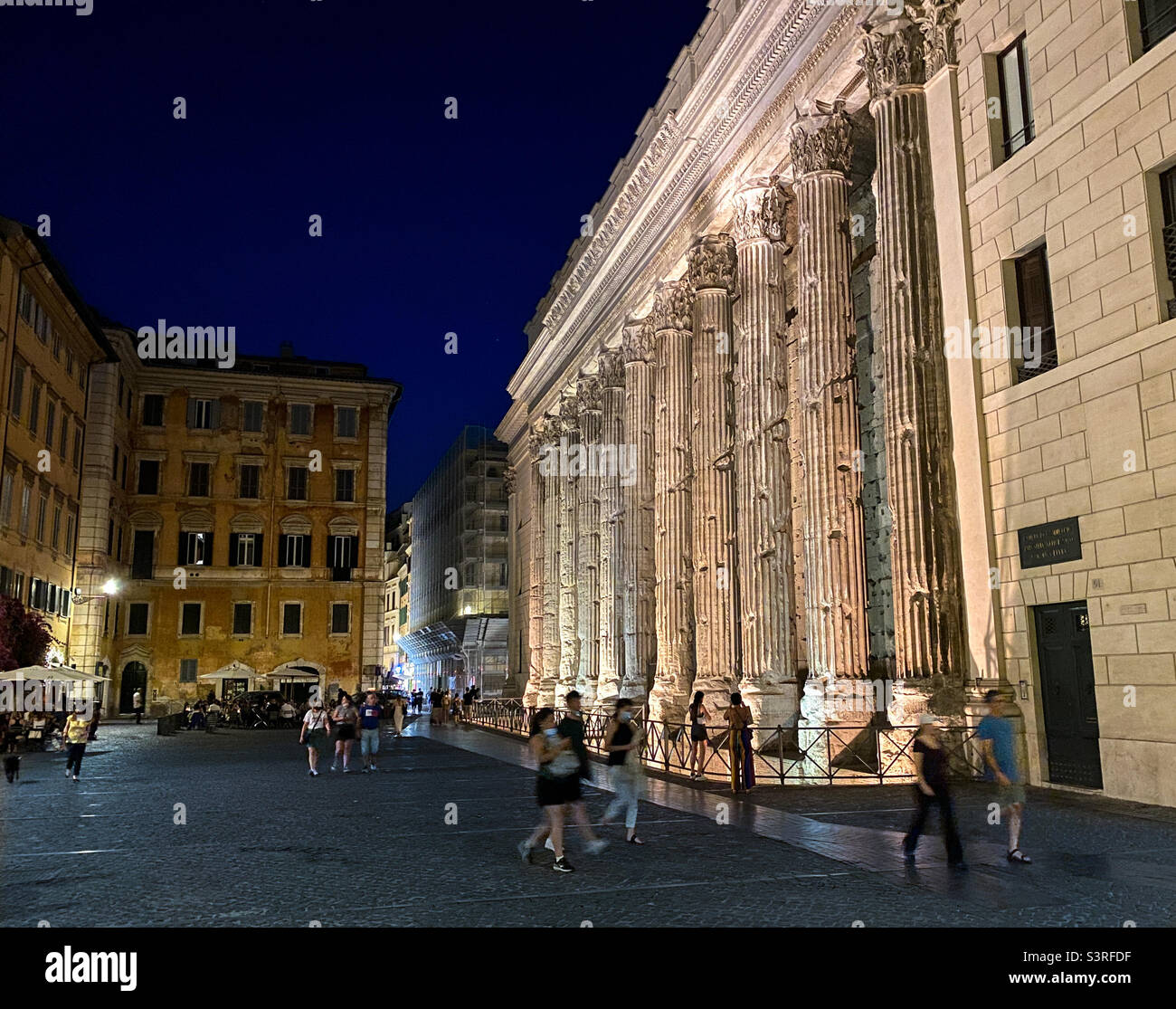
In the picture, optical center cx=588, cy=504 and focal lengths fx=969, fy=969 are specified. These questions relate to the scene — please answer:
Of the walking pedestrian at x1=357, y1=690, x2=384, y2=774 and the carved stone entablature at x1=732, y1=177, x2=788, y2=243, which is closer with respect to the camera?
the walking pedestrian at x1=357, y1=690, x2=384, y2=774

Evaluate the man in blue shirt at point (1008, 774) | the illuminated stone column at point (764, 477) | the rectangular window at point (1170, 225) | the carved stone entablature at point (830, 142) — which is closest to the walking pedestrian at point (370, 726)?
the illuminated stone column at point (764, 477)

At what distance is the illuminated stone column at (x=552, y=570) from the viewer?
130 feet

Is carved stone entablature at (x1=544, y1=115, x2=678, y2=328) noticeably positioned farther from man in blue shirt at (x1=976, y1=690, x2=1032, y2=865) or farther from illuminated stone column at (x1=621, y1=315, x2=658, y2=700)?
man in blue shirt at (x1=976, y1=690, x2=1032, y2=865)

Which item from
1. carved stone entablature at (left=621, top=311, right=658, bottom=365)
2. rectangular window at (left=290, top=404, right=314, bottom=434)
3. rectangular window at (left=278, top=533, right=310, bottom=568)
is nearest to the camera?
carved stone entablature at (left=621, top=311, right=658, bottom=365)

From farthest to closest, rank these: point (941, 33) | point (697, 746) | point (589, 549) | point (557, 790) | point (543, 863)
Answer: point (589, 549), point (697, 746), point (941, 33), point (543, 863), point (557, 790)

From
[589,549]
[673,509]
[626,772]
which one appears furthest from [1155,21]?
[589,549]

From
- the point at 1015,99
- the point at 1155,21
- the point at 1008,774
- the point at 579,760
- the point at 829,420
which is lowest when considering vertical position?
the point at 1008,774

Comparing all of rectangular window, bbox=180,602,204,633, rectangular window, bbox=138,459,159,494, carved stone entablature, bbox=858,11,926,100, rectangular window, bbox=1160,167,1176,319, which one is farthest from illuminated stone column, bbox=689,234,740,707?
rectangular window, bbox=138,459,159,494

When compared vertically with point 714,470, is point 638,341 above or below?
above

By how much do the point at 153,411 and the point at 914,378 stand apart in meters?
43.0

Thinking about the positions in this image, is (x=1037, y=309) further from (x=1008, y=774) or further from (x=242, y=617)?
(x=242, y=617)

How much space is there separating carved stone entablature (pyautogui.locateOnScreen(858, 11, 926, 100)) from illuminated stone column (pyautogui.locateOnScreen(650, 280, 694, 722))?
9986 mm

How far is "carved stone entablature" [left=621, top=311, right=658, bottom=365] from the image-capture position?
29880 mm

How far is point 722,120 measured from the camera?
77.7ft
